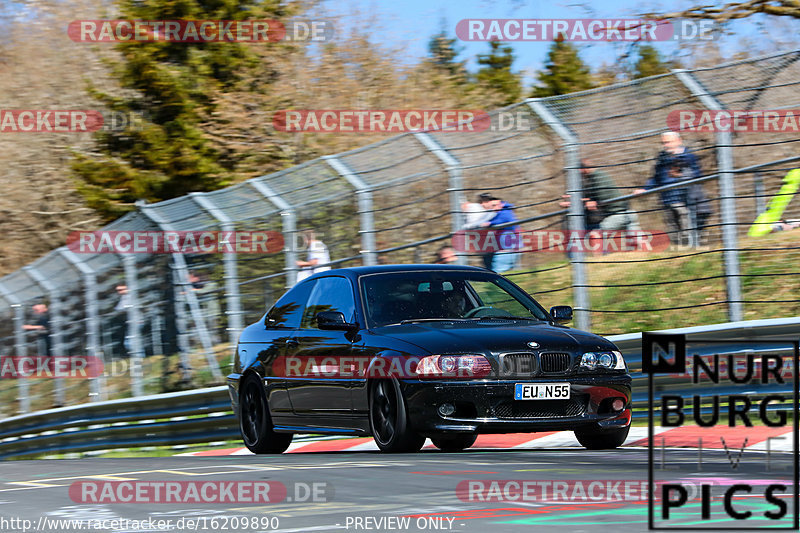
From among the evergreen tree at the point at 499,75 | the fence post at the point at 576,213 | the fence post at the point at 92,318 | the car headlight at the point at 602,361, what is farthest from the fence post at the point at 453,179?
the evergreen tree at the point at 499,75

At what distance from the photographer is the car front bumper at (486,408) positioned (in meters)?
8.77

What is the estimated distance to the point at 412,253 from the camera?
47.2 feet

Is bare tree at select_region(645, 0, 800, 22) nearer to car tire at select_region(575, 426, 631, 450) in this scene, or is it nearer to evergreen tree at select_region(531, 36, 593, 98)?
car tire at select_region(575, 426, 631, 450)

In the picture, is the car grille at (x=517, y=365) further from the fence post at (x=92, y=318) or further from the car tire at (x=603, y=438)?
the fence post at (x=92, y=318)

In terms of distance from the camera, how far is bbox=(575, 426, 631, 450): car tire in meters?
9.39

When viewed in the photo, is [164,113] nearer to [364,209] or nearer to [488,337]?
[364,209]

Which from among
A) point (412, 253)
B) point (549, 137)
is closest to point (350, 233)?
point (412, 253)

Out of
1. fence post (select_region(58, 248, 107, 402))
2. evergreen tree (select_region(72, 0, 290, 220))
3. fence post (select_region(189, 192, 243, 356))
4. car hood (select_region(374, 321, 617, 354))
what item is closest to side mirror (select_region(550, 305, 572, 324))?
car hood (select_region(374, 321, 617, 354))

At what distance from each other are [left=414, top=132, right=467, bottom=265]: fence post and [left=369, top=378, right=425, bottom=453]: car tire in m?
4.06

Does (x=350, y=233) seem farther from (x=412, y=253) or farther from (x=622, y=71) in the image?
(x=622, y=71)

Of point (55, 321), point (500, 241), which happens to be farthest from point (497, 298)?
point (55, 321)

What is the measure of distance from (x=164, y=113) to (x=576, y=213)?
87.1 feet

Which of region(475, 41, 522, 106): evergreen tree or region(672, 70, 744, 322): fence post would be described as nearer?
region(672, 70, 744, 322): fence post

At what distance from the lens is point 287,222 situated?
Result: 49.1ft
